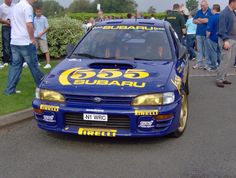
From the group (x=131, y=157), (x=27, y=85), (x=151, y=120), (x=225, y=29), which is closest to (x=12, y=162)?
(x=131, y=157)

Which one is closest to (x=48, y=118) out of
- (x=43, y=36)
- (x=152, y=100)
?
(x=152, y=100)

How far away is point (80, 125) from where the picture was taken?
506 cm

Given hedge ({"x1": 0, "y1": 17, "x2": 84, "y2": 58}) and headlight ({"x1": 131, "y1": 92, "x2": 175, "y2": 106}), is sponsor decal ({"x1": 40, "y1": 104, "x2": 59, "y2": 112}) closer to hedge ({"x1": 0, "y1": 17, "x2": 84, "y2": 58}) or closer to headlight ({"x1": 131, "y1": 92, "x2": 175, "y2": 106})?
headlight ({"x1": 131, "y1": 92, "x2": 175, "y2": 106})

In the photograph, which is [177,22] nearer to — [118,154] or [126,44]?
[126,44]

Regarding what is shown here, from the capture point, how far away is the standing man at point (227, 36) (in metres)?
8.97

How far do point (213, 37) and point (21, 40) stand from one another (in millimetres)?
6067

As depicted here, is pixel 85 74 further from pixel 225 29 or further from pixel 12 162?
pixel 225 29

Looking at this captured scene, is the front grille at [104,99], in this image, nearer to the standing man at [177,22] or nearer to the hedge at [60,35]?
the standing man at [177,22]

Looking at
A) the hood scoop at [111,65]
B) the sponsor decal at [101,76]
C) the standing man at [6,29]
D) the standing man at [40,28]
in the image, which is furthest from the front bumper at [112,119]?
the standing man at [40,28]

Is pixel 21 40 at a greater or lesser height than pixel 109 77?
greater

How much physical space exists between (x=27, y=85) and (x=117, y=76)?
3.76 meters

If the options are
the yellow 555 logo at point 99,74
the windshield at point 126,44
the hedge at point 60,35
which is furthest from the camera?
the hedge at point 60,35

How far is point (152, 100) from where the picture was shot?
194 inches

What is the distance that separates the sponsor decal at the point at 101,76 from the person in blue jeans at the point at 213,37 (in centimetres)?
638
